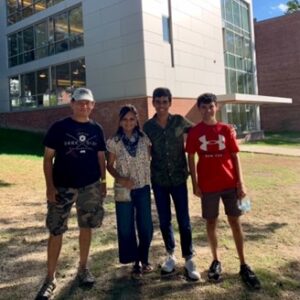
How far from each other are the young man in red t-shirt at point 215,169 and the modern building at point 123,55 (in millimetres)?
12268

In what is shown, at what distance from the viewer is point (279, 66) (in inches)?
1200

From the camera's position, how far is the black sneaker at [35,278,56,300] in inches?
139

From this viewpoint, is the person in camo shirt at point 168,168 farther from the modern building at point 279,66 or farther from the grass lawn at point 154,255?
the modern building at point 279,66

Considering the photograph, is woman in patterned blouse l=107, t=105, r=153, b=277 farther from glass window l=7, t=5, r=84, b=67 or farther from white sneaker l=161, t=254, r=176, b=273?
glass window l=7, t=5, r=84, b=67

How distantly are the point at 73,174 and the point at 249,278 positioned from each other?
195 cm

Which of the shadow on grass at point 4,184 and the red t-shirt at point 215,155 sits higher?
the red t-shirt at point 215,155

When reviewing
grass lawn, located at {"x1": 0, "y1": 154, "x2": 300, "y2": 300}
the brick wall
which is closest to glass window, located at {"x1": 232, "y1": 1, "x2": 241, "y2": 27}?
the brick wall

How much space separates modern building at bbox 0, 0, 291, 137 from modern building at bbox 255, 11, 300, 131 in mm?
6259

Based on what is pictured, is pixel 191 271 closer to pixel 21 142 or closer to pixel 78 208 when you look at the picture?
pixel 78 208

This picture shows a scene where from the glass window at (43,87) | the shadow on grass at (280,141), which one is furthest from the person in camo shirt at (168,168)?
the shadow on grass at (280,141)

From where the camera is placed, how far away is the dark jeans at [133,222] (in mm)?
3887

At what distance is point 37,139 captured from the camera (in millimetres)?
18750

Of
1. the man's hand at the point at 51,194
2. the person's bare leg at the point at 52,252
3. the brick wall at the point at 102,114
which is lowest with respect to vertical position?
the person's bare leg at the point at 52,252

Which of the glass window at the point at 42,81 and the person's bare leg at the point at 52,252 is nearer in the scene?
the person's bare leg at the point at 52,252
